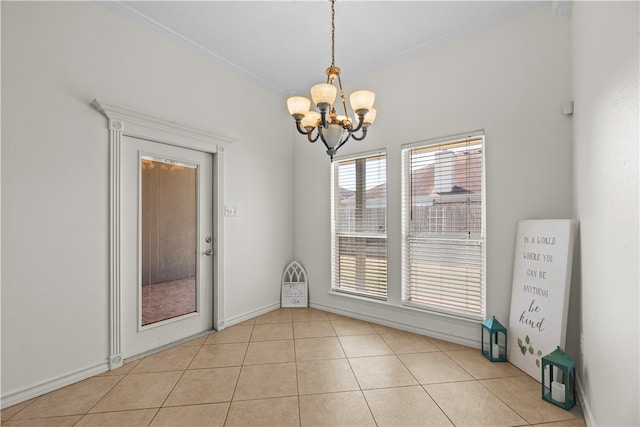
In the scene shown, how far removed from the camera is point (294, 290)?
13.6 feet

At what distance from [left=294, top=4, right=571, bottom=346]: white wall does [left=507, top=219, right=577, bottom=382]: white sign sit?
0.51ft

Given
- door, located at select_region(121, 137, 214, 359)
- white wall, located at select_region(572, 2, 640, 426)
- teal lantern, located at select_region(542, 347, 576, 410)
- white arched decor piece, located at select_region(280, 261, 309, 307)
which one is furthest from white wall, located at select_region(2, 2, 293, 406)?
teal lantern, located at select_region(542, 347, 576, 410)

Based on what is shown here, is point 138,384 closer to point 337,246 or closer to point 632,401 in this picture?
point 337,246

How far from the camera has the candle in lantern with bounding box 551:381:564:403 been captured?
76.9 inches

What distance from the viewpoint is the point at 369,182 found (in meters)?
3.61

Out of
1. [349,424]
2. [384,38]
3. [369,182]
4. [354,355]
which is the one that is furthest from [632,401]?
[384,38]

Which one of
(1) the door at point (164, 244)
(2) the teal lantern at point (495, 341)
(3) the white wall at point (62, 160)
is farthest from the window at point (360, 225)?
(3) the white wall at point (62, 160)

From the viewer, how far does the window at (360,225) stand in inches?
138

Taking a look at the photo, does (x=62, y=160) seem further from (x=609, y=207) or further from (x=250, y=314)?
(x=609, y=207)

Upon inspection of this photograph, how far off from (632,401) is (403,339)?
1.96m

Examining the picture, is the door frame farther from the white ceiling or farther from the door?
the white ceiling

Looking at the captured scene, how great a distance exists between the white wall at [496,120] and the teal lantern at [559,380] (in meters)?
0.61

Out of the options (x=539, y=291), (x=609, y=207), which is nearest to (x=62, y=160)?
(x=609, y=207)

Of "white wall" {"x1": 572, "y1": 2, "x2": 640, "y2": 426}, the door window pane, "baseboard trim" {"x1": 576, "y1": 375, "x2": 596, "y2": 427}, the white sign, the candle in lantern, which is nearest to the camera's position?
"white wall" {"x1": 572, "y1": 2, "x2": 640, "y2": 426}
